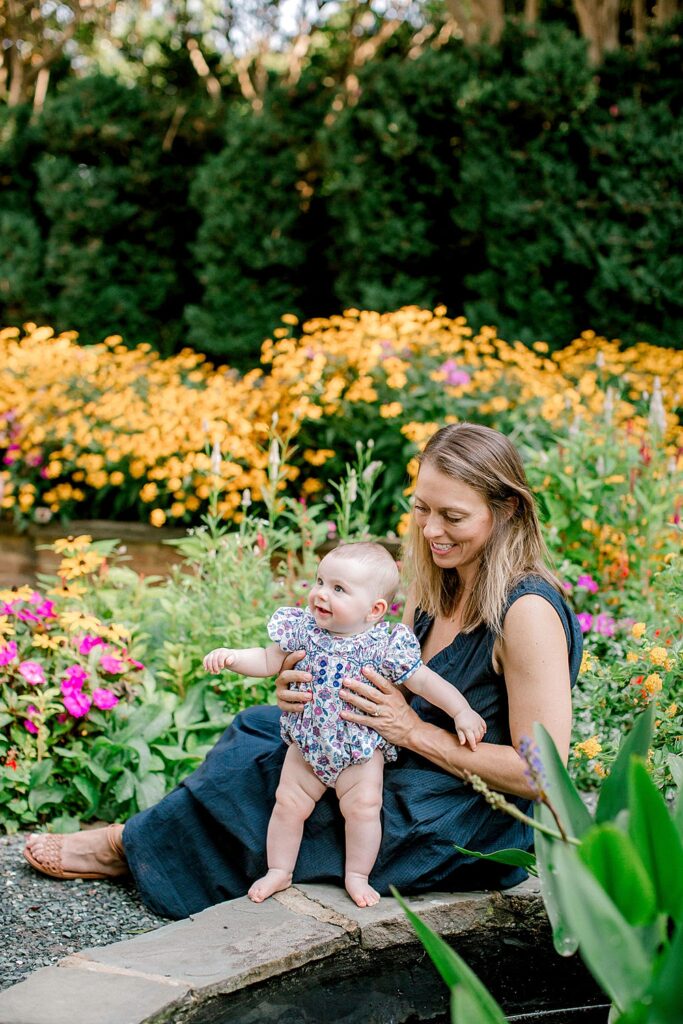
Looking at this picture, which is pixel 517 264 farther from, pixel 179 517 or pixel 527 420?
pixel 179 517

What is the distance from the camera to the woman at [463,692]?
2031mm

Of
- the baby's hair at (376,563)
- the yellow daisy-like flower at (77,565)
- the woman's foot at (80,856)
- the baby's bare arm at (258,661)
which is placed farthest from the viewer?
the yellow daisy-like flower at (77,565)

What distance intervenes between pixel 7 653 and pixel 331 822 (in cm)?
107

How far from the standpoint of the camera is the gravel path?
6.97 feet

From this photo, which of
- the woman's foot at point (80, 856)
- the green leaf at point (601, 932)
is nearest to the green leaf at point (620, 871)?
the green leaf at point (601, 932)

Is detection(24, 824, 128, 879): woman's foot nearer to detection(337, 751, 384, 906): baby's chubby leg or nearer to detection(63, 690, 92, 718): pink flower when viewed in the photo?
detection(63, 690, 92, 718): pink flower

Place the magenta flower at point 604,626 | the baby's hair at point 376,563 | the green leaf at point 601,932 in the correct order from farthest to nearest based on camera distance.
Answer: the magenta flower at point 604,626, the baby's hair at point 376,563, the green leaf at point 601,932

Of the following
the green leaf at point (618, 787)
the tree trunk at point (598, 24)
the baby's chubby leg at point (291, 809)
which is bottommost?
the baby's chubby leg at point (291, 809)

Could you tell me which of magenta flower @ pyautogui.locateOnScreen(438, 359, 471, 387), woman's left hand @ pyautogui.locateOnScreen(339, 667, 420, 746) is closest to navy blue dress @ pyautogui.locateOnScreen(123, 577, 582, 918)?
woman's left hand @ pyautogui.locateOnScreen(339, 667, 420, 746)

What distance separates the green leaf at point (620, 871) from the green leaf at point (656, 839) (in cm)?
4

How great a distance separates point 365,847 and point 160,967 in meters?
0.51

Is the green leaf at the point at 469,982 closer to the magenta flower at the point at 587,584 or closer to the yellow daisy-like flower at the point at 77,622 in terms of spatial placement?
the yellow daisy-like flower at the point at 77,622

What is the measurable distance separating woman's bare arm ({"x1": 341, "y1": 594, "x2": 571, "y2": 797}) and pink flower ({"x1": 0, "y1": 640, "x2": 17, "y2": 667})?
1091mm

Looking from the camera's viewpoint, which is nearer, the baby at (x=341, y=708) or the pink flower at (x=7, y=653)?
the baby at (x=341, y=708)
